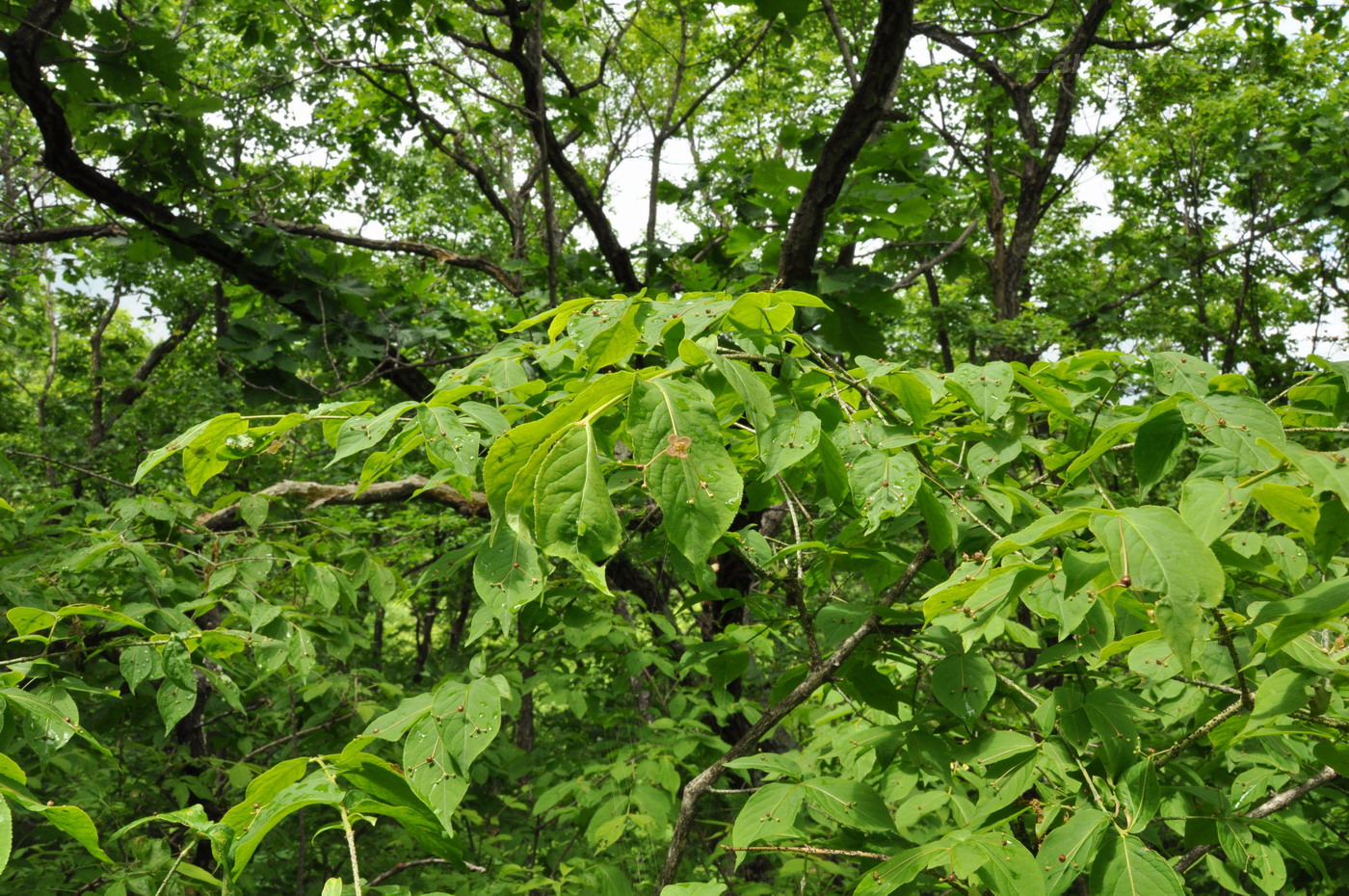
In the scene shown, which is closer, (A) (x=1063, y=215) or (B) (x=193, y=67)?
(B) (x=193, y=67)

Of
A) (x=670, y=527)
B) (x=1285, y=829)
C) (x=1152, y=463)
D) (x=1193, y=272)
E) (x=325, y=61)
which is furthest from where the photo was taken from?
(x=1193, y=272)

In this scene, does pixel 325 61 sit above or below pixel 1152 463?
above

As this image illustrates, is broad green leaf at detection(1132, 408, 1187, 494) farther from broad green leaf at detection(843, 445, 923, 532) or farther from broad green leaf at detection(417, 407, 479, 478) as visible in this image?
broad green leaf at detection(417, 407, 479, 478)

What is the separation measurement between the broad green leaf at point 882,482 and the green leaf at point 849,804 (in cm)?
56

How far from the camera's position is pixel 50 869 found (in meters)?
3.64

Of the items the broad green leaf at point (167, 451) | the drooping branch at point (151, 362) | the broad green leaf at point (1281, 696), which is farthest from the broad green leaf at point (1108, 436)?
the drooping branch at point (151, 362)

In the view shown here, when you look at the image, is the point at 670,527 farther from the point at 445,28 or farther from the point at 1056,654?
the point at 445,28

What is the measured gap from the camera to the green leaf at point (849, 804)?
1.34 meters

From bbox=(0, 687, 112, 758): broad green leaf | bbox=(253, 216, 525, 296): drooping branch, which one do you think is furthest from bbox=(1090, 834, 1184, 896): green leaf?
bbox=(253, 216, 525, 296): drooping branch

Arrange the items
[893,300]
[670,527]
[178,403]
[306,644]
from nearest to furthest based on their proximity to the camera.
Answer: [670,527] → [306,644] → [893,300] → [178,403]

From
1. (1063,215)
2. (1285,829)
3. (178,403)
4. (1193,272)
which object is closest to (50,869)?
(1285,829)

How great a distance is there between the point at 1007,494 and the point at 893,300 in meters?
2.22

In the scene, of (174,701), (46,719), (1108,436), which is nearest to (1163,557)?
(1108,436)

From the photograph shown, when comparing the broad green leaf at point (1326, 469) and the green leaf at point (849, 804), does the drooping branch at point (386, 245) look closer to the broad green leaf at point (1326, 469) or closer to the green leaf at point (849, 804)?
the green leaf at point (849, 804)
